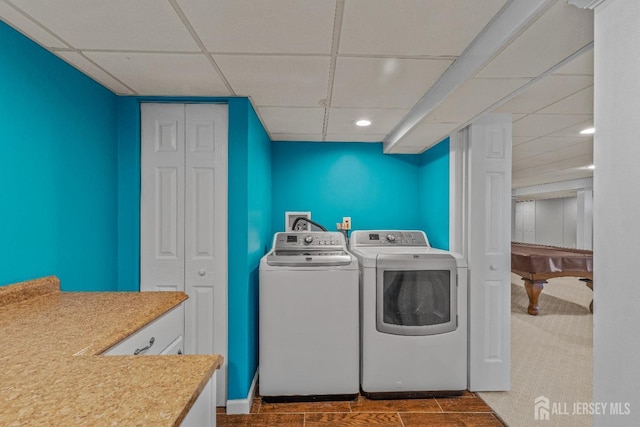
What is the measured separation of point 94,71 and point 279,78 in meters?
1.00

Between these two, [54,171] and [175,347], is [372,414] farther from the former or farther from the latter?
[54,171]

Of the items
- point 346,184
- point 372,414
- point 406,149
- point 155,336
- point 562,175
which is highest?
point 562,175

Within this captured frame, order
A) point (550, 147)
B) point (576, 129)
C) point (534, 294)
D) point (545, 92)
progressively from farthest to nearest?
point (534, 294) → point (550, 147) → point (576, 129) → point (545, 92)

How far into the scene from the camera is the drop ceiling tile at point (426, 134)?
7.86 ft

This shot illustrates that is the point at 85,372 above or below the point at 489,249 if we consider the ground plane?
below

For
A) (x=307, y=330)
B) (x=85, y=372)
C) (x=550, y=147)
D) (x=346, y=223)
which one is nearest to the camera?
(x=85, y=372)

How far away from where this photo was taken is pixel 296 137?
10.6ft

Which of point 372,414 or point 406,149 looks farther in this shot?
point 406,149

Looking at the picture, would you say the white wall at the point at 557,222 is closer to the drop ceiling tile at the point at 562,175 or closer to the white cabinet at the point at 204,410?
the drop ceiling tile at the point at 562,175

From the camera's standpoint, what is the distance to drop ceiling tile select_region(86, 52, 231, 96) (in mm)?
1640

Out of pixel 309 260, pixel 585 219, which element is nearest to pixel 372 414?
pixel 309 260

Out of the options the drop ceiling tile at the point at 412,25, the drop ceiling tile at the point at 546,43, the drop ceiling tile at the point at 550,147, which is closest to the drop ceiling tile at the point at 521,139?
the drop ceiling tile at the point at 550,147

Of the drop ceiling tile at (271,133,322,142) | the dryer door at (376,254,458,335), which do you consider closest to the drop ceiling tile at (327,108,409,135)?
the drop ceiling tile at (271,133,322,142)

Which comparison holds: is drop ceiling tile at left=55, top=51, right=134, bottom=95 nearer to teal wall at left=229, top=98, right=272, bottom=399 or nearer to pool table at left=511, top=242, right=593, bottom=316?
teal wall at left=229, top=98, right=272, bottom=399
